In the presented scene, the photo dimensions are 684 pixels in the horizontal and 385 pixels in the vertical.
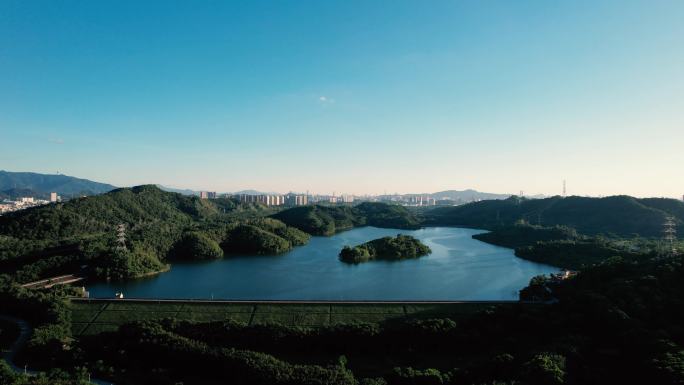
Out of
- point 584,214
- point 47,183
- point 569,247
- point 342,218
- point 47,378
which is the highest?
point 47,183

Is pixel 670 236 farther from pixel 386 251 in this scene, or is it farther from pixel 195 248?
pixel 195 248

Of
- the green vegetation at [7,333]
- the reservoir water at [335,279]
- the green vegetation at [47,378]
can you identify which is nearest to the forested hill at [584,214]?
the reservoir water at [335,279]

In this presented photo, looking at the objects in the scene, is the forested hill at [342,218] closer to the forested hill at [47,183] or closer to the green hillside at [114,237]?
the green hillside at [114,237]

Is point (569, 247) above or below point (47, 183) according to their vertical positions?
below

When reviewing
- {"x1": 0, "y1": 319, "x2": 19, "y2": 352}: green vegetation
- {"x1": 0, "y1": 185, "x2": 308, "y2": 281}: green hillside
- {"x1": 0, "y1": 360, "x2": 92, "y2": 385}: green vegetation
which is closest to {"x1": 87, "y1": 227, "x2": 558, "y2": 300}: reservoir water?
{"x1": 0, "y1": 185, "x2": 308, "y2": 281}: green hillside

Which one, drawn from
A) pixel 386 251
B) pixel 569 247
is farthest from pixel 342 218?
pixel 569 247
